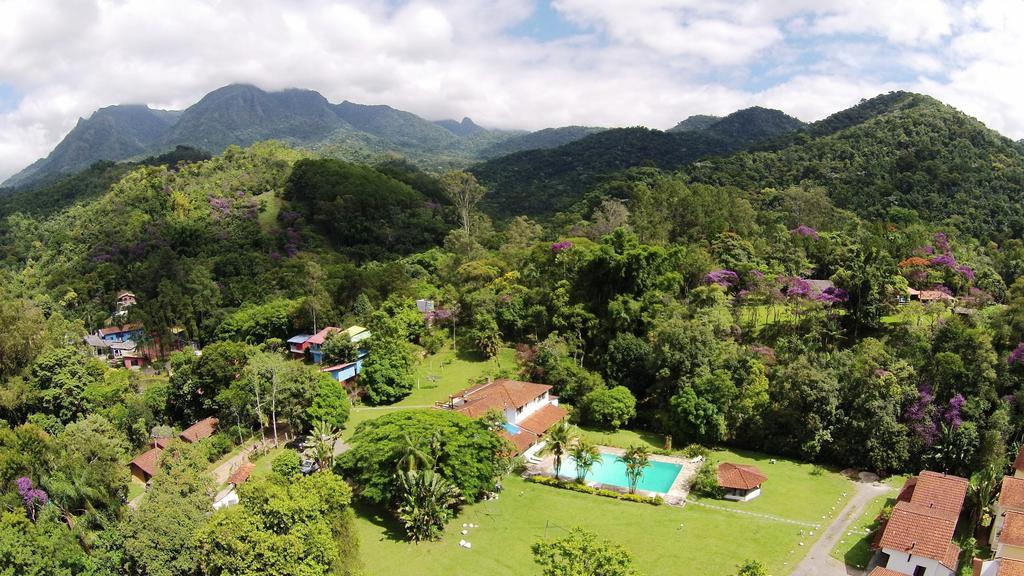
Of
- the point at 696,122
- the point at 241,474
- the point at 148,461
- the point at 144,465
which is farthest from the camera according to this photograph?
the point at 696,122

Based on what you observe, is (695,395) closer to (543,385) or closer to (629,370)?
(629,370)

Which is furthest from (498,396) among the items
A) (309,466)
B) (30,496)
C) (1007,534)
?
(1007,534)

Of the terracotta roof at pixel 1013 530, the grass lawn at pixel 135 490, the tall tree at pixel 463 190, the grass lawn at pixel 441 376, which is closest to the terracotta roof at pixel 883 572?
the terracotta roof at pixel 1013 530

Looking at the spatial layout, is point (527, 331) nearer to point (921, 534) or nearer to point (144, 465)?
point (144, 465)

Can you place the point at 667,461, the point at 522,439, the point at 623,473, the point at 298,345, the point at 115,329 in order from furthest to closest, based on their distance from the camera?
the point at 115,329
the point at 298,345
the point at 522,439
the point at 667,461
the point at 623,473

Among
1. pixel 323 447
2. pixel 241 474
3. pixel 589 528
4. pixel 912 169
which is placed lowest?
pixel 589 528

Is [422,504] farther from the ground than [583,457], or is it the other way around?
[583,457]
